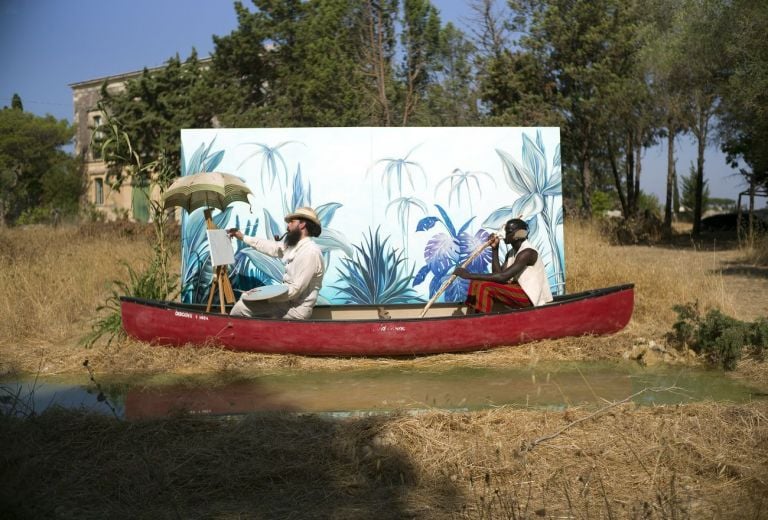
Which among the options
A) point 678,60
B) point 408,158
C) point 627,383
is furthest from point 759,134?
point 627,383

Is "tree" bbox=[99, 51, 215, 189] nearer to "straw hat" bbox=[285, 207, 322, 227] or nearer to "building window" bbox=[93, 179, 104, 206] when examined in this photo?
"building window" bbox=[93, 179, 104, 206]

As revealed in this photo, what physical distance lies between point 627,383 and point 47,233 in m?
14.3

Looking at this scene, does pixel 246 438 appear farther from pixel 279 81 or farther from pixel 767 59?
pixel 279 81

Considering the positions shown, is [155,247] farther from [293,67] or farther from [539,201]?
[293,67]

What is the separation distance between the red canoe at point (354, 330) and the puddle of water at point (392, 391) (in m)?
0.39

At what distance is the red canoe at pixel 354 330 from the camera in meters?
8.73

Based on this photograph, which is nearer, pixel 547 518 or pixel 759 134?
pixel 547 518

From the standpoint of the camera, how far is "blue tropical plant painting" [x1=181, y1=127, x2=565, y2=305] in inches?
444

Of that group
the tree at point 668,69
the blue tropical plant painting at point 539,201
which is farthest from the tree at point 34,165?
the blue tropical plant painting at point 539,201

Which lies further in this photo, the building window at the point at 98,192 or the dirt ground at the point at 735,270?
the building window at the point at 98,192

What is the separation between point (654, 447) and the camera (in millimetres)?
5207

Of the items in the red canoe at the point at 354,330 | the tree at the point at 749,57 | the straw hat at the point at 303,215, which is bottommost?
the red canoe at the point at 354,330

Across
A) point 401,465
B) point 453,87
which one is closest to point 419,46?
point 453,87

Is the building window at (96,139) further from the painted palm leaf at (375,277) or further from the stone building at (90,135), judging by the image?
the painted palm leaf at (375,277)
